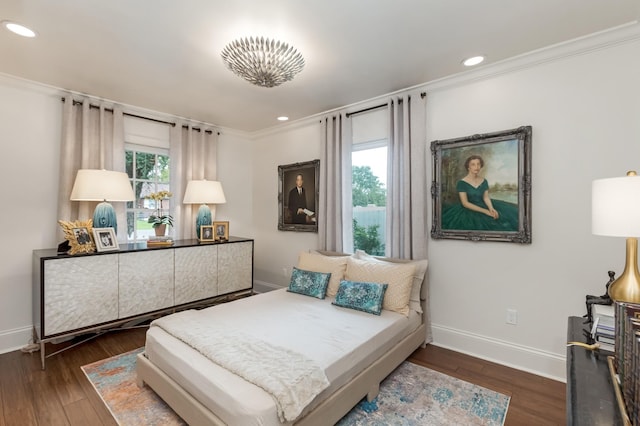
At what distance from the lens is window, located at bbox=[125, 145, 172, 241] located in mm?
3668

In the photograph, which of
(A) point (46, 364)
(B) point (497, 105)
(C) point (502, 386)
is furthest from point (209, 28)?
(C) point (502, 386)

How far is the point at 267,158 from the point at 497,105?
314cm

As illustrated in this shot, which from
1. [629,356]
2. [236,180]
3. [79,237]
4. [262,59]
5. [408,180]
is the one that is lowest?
[629,356]

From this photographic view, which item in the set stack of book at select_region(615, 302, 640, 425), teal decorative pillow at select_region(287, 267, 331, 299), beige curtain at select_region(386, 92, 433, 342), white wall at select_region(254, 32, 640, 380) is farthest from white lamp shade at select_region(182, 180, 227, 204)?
stack of book at select_region(615, 302, 640, 425)

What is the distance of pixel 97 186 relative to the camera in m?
2.86

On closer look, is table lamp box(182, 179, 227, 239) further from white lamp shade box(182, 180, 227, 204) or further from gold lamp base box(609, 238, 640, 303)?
gold lamp base box(609, 238, 640, 303)

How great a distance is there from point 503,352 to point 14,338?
453 centimetres

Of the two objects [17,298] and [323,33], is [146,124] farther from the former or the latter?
[323,33]

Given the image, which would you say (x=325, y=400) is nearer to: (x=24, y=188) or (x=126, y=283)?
(x=126, y=283)

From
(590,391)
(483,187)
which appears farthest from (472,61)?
(590,391)

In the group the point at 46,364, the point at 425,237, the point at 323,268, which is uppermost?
the point at 425,237

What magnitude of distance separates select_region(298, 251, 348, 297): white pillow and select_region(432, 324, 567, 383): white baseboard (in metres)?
1.06

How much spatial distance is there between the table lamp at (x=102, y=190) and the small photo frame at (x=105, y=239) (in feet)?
0.41

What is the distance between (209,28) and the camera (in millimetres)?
2047
